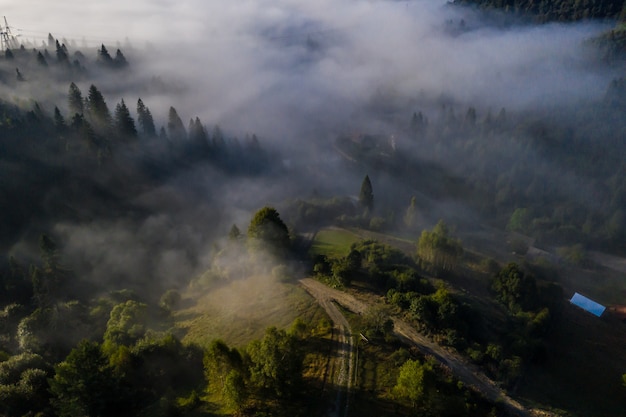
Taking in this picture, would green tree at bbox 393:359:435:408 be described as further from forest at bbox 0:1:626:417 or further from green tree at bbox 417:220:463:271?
green tree at bbox 417:220:463:271

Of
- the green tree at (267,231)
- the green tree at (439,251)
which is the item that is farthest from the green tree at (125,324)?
the green tree at (439,251)

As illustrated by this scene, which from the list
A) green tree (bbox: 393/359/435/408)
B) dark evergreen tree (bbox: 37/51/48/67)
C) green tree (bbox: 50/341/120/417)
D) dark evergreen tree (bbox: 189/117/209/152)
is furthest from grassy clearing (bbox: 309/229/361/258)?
dark evergreen tree (bbox: 37/51/48/67)

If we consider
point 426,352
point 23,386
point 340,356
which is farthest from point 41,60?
point 426,352

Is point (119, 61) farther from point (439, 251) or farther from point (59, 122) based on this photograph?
point (439, 251)

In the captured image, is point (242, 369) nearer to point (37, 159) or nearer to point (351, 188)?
point (37, 159)

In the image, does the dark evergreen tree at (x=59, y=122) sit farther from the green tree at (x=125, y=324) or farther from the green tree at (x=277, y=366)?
the green tree at (x=277, y=366)
